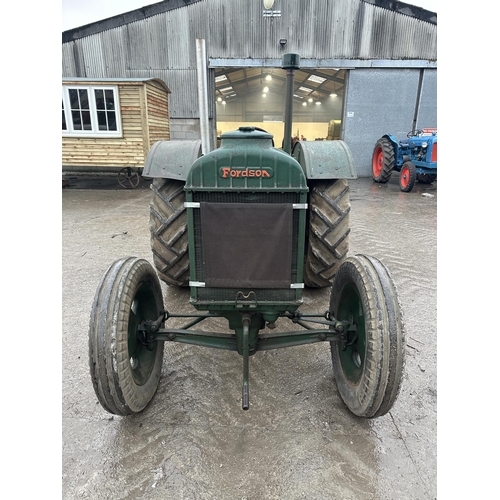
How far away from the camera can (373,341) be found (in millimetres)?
1851

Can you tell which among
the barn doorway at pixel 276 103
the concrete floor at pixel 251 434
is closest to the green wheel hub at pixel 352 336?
the concrete floor at pixel 251 434

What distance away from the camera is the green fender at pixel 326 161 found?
284 centimetres

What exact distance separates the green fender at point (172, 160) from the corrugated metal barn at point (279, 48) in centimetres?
982

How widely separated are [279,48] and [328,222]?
11.3 m

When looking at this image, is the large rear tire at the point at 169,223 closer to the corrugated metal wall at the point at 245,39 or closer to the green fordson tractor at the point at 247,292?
the green fordson tractor at the point at 247,292

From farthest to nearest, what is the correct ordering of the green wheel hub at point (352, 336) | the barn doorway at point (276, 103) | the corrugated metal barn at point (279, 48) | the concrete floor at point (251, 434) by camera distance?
1. the barn doorway at point (276, 103)
2. the corrugated metal barn at point (279, 48)
3. the green wheel hub at point (352, 336)
4. the concrete floor at point (251, 434)

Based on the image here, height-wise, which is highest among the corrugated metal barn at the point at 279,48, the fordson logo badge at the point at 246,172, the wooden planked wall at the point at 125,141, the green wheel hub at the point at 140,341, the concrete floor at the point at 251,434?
the corrugated metal barn at the point at 279,48

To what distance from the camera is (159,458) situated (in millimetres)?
1934

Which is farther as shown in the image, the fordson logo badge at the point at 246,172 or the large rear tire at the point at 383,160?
the large rear tire at the point at 383,160

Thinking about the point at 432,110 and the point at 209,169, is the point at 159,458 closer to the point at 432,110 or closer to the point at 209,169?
the point at 209,169

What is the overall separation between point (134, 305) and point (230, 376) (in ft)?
2.79

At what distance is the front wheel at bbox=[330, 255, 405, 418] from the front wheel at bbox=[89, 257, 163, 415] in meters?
1.26

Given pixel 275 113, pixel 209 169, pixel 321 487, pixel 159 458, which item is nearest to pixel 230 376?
pixel 159 458

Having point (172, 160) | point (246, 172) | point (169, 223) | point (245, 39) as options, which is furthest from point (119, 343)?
point (245, 39)
